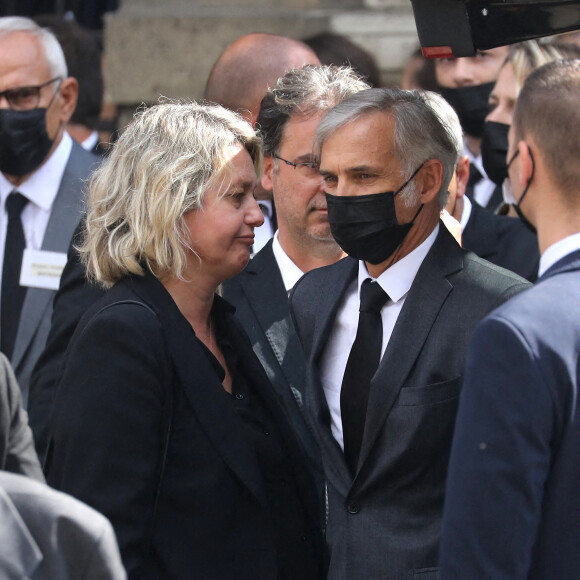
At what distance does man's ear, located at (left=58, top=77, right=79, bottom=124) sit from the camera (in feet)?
15.6

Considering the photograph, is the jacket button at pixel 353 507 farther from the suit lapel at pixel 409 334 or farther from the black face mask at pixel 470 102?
the black face mask at pixel 470 102

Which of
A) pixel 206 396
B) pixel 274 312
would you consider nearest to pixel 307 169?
pixel 274 312

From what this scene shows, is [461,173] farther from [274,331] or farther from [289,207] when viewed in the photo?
[274,331]

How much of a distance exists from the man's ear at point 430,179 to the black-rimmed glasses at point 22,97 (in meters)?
2.30

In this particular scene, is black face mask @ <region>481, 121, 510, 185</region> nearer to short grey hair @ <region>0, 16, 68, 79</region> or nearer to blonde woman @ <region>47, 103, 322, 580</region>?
blonde woman @ <region>47, 103, 322, 580</region>

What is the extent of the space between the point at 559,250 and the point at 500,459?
1.60 feet

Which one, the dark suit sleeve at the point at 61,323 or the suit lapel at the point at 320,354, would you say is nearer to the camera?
the suit lapel at the point at 320,354

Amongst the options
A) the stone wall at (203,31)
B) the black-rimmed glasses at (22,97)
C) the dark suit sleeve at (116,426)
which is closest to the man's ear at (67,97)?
the black-rimmed glasses at (22,97)

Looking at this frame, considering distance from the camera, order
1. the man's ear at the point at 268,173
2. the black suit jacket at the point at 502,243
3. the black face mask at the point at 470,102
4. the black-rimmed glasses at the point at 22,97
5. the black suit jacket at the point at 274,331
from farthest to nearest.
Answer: the black face mask at the point at 470,102
the black-rimmed glasses at the point at 22,97
the black suit jacket at the point at 502,243
the man's ear at the point at 268,173
the black suit jacket at the point at 274,331

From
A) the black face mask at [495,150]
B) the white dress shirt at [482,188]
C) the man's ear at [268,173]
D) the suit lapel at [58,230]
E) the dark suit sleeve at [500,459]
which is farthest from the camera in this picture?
the white dress shirt at [482,188]

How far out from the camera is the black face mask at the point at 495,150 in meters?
4.33

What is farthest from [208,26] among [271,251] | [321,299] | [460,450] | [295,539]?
[460,450]

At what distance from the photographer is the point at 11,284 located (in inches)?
171

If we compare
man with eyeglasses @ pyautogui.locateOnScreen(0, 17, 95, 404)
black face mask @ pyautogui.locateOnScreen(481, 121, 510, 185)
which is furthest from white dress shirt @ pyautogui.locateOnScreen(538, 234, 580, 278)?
man with eyeglasses @ pyautogui.locateOnScreen(0, 17, 95, 404)
